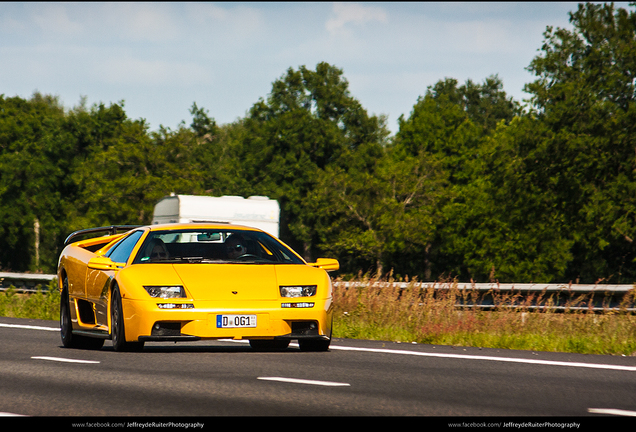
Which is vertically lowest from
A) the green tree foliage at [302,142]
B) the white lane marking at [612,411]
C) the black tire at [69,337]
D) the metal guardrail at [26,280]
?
the metal guardrail at [26,280]

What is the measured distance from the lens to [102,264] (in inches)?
411

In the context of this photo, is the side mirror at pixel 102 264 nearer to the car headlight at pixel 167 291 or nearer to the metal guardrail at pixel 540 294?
the car headlight at pixel 167 291

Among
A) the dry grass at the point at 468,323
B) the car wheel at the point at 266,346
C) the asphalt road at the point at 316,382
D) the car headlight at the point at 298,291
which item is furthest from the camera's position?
the dry grass at the point at 468,323

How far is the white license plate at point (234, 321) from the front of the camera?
31.8ft

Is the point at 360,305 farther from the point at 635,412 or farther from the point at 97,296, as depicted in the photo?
the point at 635,412

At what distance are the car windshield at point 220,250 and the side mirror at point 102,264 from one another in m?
0.25

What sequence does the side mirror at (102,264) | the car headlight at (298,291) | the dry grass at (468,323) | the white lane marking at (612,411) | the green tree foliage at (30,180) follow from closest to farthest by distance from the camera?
1. the white lane marking at (612,411)
2. the car headlight at (298,291)
3. the side mirror at (102,264)
4. the dry grass at (468,323)
5. the green tree foliage at (30,180)

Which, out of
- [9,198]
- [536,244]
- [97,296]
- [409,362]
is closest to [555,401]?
[409,362]

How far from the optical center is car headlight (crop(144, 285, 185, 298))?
977cm

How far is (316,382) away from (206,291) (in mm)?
2167

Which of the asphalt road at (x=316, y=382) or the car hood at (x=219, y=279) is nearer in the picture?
the asphalt road at (x=316, y=382)

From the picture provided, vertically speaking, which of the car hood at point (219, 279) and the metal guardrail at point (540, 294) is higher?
the car hood at point (219, 279)

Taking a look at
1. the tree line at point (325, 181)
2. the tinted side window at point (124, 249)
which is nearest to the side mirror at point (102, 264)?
the tinted side window at point (124, 249)

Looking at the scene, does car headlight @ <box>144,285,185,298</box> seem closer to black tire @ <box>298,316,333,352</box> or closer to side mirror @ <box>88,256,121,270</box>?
side mirror @ <box>88,256,121,270</box>
